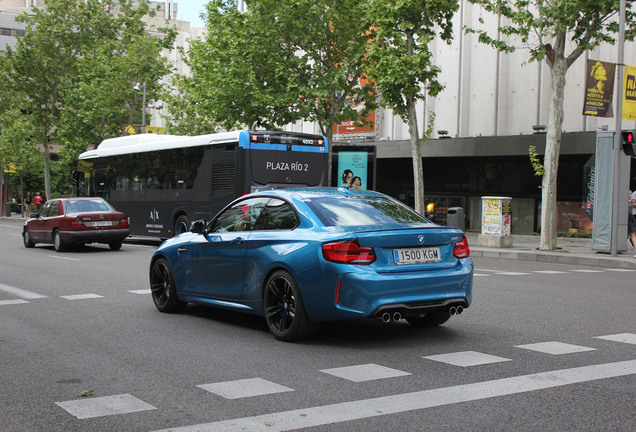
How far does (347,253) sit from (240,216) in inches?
74.8

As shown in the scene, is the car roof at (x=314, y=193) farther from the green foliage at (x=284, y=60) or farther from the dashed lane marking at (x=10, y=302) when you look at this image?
the green foliage at (x=284, y=60)

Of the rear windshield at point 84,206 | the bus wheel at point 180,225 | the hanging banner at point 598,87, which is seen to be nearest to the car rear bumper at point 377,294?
the rear windshield at point 84,206

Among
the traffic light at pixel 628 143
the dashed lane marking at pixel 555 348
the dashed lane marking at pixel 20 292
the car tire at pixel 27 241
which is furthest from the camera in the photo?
the car tire at pixel 27 241

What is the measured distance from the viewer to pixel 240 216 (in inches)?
325

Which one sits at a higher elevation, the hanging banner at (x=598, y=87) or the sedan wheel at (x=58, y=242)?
the hanging banner at (x=598, y=87)

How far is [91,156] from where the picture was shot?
91.9ft

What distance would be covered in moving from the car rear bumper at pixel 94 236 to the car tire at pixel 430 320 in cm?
1358

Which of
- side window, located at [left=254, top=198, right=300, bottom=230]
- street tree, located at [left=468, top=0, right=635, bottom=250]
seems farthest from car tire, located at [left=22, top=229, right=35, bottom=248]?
side window, located at [left=254, top=198, right=300, bottom=230]

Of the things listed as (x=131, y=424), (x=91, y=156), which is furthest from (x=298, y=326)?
(x=91, y=156)

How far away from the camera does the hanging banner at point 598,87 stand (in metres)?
20.2

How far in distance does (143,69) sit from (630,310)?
40960 mm

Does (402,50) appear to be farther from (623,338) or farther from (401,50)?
(623,338)

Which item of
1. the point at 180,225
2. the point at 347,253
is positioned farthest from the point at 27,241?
the point at 347,253

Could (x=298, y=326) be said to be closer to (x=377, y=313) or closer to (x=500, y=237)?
(x=377, y=313)
